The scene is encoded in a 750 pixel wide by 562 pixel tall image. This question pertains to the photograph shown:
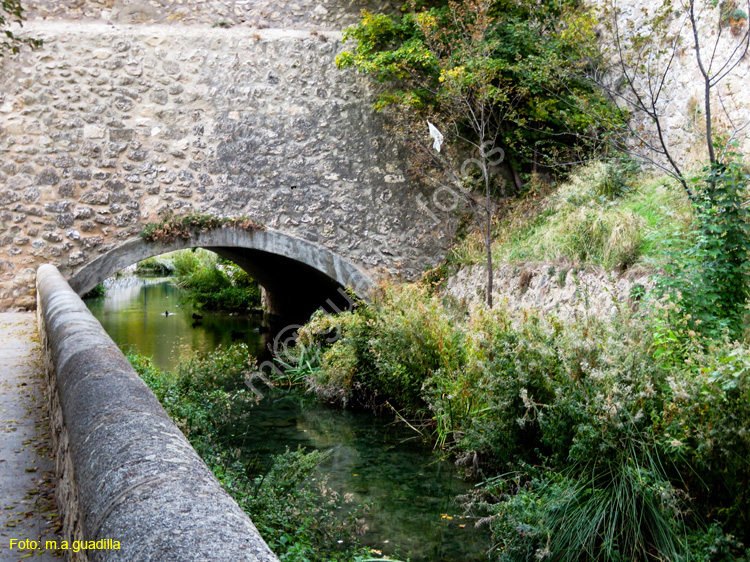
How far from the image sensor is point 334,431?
18.9 ft

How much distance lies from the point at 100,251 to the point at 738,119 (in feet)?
21.9

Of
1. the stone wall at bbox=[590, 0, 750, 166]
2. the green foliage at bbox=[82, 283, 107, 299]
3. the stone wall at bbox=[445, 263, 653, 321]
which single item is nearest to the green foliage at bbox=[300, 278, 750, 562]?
the stone wall at bbox=[445, 263, 653, 321]

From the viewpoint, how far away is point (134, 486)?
1.29 meters

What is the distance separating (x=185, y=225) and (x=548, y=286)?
4.06 meters

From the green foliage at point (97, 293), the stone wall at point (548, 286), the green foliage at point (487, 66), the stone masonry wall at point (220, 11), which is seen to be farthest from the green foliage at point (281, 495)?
the green foliage at point (97, 293)

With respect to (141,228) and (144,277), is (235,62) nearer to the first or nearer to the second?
(141,228)

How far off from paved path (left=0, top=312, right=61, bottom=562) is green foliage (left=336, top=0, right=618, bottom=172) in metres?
4.97

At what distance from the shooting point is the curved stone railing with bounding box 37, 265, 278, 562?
111cm

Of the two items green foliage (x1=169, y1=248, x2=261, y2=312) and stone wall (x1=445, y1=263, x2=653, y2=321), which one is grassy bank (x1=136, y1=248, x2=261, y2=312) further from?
stone wall (x1=445, y1=263, x2=653, y2=321)

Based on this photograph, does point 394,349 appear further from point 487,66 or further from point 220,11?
point 220,11

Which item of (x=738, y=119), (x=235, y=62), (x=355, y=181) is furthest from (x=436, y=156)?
(x=738, y=119)

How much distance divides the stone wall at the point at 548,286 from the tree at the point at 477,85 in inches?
12.1

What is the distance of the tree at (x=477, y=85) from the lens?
23.5 feet

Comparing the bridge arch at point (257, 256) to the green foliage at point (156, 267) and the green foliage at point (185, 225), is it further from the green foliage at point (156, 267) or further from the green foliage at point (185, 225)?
the green foliage at point (156, 267)
